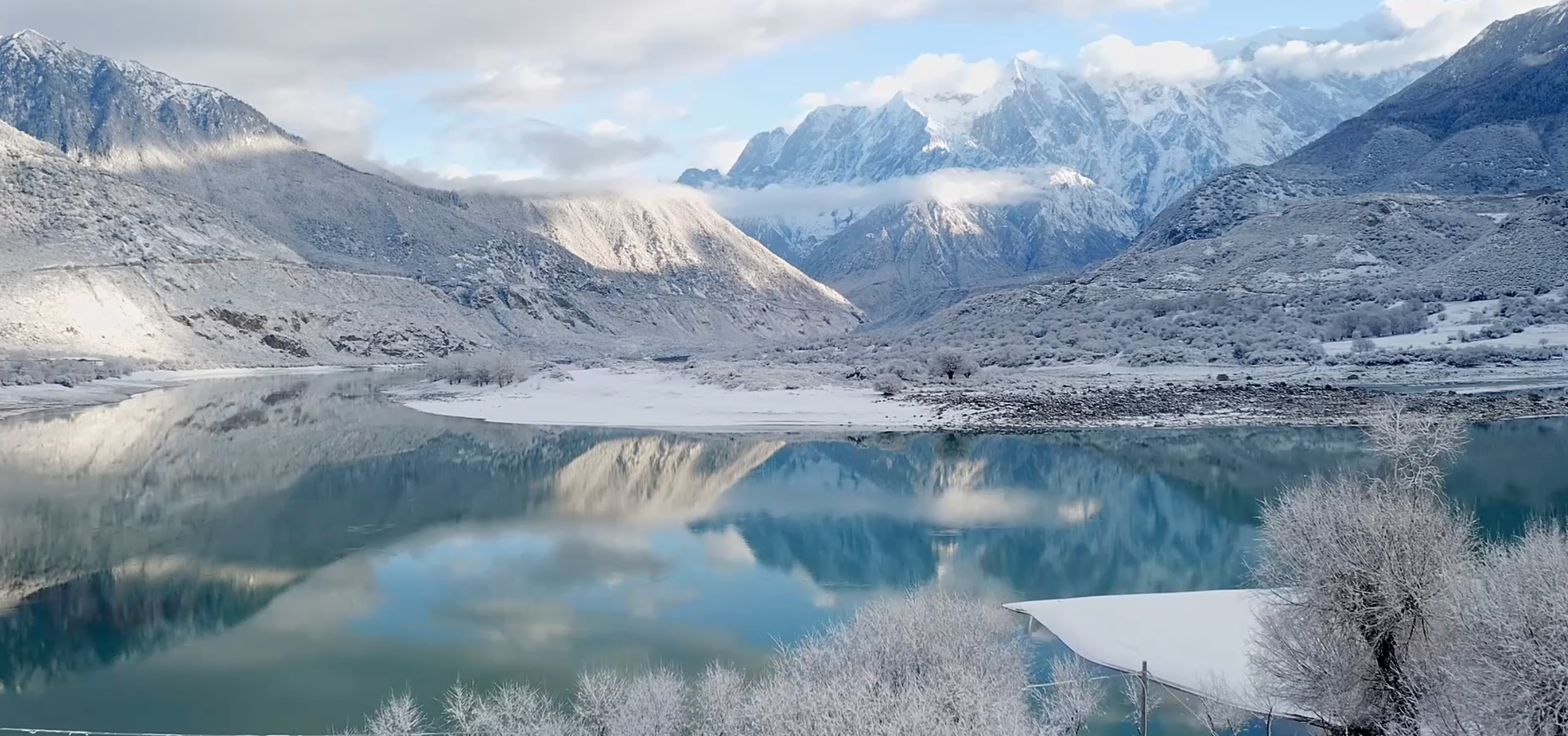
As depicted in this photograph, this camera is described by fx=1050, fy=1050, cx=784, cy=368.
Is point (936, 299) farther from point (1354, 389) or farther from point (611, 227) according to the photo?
point (1354, 389)

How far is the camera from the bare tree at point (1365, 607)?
43.4 feet

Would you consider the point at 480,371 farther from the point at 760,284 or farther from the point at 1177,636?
the point at 760,284

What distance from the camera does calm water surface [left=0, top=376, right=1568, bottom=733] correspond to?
1802cm

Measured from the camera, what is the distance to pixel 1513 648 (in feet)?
34.7

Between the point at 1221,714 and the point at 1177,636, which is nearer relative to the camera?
the point at 1221,714

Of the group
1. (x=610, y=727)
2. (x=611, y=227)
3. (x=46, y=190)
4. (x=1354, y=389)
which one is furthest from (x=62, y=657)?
(x=611, y=227)

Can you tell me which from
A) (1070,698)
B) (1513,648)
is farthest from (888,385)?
(1513,648)

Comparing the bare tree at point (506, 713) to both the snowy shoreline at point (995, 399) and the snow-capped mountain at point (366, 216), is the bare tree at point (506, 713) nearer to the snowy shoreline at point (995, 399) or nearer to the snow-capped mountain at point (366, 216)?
the snowy shoreline at point (995, 399)

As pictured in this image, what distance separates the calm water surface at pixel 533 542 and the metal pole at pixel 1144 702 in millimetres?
637

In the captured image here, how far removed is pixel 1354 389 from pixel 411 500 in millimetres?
47028

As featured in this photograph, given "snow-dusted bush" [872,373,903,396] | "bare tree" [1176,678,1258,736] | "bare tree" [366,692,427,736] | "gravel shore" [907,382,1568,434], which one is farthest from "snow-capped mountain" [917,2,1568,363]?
"bare tree" [366,692,427,736]

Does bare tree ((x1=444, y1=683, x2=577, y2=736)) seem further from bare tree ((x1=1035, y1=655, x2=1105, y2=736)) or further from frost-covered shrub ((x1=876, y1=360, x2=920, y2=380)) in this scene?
frost-covered shrub ((x1=876, y1=360, x2=920, y2=380))

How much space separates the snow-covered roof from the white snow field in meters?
29.0

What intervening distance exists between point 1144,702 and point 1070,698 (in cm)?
101
